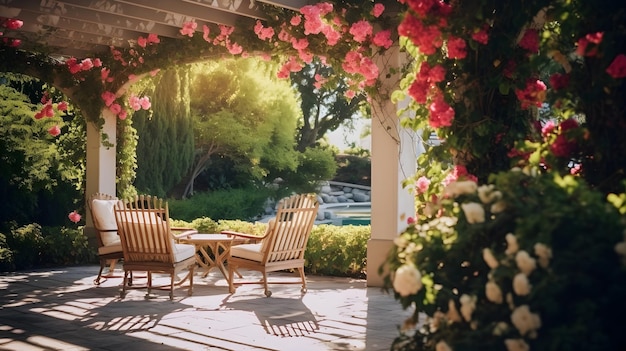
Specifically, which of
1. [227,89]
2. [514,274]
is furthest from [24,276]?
[227,89]

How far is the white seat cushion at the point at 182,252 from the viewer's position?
7.03 meters

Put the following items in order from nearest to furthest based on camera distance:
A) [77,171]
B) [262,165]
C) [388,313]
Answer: [388,313] → [77,171] → [262,165]

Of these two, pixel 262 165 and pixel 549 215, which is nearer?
pixel 549 215

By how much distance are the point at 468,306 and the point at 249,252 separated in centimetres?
465

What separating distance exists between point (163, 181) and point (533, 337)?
14.8 metres

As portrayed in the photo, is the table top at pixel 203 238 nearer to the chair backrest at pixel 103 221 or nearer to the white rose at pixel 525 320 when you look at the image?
the chair backrest at pixel 103 221

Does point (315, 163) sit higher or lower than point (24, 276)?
higher

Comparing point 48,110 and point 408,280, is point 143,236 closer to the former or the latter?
point 48,110

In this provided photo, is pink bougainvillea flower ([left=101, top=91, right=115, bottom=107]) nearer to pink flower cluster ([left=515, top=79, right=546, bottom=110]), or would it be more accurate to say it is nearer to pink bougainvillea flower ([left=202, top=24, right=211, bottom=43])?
pink bougainvillea flower ([left=202, top=24, right=211, bottom=43])

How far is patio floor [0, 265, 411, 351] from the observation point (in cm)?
504

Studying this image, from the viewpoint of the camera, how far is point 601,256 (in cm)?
250

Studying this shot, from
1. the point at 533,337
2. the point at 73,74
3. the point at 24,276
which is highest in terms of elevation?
the point at 73,74

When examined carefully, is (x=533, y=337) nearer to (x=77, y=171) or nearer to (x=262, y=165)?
(x=77, y=171)

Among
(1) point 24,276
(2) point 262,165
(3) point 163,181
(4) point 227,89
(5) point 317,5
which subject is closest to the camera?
(5) point 317,5
